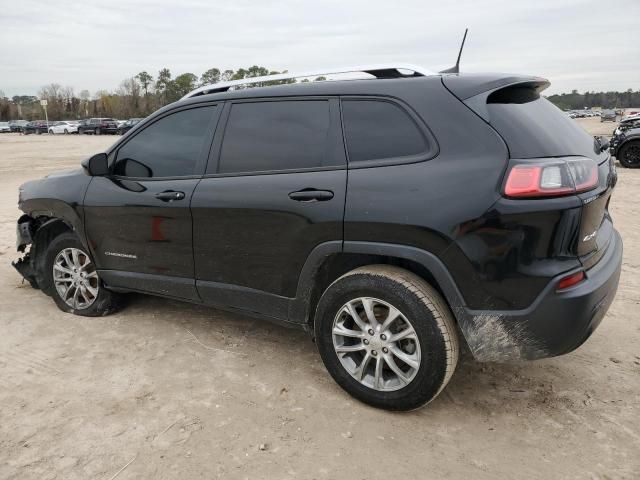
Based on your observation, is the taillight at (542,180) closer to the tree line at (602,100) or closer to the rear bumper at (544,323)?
the rear bumper at (544,323)

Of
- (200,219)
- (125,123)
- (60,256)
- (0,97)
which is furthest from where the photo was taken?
(0,97)

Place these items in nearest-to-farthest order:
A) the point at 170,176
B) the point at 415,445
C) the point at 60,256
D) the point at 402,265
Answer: the point at 415,445, the point at 402,265, the point at 170,176, the point at 60,256

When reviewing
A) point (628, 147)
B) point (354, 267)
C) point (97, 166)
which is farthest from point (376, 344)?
point (628, 147)

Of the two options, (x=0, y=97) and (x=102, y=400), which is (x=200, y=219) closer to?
(x=102, y=400)

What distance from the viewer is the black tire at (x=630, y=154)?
45.6ft

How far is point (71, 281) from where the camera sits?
4266mm

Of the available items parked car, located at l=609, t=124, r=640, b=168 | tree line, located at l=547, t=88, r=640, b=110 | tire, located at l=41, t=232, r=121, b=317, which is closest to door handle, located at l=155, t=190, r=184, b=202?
tire, located at l=41, t=232, r=121, b=317

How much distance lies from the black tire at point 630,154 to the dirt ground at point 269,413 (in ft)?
39.2

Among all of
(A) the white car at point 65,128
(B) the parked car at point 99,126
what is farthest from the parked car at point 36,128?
(B) the parked car at point 99,126

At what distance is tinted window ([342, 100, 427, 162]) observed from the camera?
8.83ft

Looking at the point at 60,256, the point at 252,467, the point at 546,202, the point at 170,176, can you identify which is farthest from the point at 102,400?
the point at 546,202

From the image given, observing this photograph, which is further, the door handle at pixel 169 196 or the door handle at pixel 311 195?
the door handle at pixel 169 196

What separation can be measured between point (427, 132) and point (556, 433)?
1.66 metres

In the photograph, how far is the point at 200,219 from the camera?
11.0 ft
